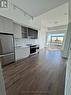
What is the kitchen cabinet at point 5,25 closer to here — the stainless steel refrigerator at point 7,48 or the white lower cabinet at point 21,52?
the stainless steel refrigerator at point 7,48

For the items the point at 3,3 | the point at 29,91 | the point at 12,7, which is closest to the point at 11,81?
the point at 29,91

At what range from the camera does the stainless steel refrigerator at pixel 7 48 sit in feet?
11.9

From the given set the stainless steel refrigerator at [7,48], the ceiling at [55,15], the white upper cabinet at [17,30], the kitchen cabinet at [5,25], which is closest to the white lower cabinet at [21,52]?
the stainless steel refrigerator at [7,48]

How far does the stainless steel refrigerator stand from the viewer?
3641 millimetres

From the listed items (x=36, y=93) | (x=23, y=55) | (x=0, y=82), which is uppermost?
(x=0, y=82)

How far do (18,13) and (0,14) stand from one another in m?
1.55

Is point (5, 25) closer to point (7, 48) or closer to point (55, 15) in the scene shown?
point (7, 48)

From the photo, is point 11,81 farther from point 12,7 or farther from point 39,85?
point 12,7

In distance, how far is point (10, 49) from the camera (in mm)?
4125

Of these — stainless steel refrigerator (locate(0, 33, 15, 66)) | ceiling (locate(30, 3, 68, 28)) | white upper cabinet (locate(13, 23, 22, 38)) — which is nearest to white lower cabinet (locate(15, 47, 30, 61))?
stainless steel refrigerator (locate(0, 33, 15, 66))

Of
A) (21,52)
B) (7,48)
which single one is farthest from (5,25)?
(21,52)

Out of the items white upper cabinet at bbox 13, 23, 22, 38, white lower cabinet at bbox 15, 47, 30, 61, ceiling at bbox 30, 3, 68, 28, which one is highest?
ceiling at bbox 30, 3, 68, 28

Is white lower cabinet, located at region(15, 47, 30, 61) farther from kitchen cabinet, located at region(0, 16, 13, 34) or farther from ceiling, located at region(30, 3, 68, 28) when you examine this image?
ceiling, located at region(30, 3, 68, 28)

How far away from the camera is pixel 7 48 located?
392cm
